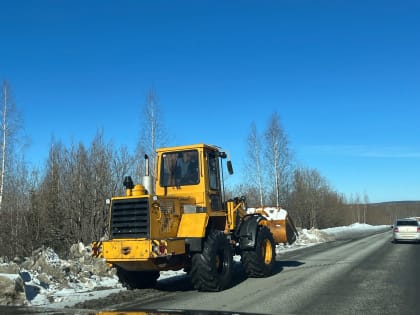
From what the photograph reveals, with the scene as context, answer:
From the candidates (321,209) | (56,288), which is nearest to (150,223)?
(56,288)

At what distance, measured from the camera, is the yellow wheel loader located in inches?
383

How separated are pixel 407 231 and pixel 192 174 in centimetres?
2023

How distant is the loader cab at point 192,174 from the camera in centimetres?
1140

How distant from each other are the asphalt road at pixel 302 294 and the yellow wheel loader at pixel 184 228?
55 centimetres

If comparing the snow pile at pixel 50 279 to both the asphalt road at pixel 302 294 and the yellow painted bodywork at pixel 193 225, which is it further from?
the yellow painted bodywork at pixel 193 225

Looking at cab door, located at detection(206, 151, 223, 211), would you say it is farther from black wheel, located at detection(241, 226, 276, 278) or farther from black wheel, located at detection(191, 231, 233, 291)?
black wheel, located at detection(241, 226, 276, 278)

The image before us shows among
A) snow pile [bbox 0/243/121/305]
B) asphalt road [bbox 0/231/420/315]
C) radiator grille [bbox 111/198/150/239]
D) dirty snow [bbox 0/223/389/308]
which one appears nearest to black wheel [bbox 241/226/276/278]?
asphalt road [bbox 0/231/420/315]

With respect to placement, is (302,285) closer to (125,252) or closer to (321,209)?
(125,252)

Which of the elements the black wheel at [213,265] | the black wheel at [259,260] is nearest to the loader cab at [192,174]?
the black wheel at [213,265]

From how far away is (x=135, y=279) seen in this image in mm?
10953

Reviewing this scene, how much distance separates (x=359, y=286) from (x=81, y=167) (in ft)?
55.1

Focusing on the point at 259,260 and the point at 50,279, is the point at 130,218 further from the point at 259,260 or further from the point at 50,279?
the point at 259,260

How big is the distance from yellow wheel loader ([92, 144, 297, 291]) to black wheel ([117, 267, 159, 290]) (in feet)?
0.08

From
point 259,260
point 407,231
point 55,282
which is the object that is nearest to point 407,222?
point 407,231
